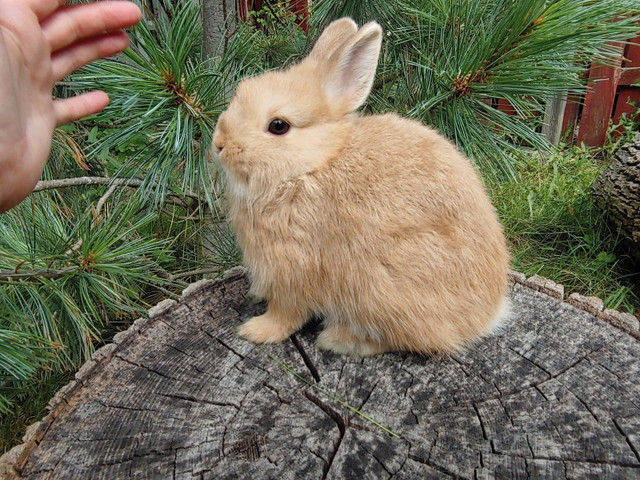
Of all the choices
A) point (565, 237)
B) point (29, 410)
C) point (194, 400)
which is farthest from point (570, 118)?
point (29, 410)

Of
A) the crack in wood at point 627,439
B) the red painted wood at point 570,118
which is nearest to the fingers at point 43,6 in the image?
the crack in wood at point 627,439

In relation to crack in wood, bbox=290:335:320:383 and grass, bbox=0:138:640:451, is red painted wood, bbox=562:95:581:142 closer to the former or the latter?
grass, bbox=0:138:640:451

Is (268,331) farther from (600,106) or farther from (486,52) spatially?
(600,106)

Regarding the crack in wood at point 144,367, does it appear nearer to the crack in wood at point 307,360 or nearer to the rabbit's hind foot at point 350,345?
the crack in wood at point 307,360

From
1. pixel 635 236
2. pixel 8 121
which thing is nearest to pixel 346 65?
pixel 8 121

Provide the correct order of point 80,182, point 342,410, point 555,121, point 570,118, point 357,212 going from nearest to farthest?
point 342,410 → point 357,212 → point 80,182 → point 555,121 → point 570,118

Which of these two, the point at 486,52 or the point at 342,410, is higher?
the point at 486,52
